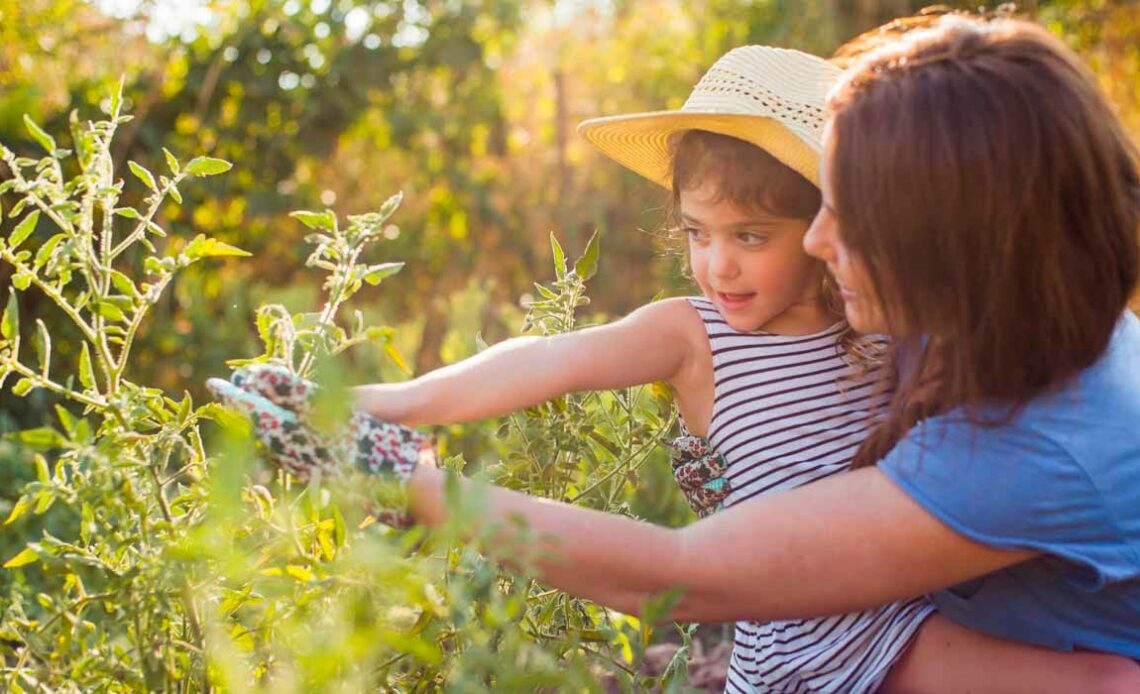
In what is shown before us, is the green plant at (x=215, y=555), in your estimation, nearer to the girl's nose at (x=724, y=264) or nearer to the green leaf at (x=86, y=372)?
the green leaf at (x=86, y=372)

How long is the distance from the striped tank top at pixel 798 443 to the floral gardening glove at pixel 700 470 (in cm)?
2

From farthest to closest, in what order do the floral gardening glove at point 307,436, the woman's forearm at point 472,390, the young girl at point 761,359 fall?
→ 1. the young girl at point 761,359
2. the woman's forearm at point 472,390
3. the floral gardening glove at point 307,436

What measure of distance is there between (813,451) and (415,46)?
416cm

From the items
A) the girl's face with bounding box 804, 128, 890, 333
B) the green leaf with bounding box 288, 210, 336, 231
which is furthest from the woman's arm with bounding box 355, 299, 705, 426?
the girl's face with bounding box 804, 128, 890, 333

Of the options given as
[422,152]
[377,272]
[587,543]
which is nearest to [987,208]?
[587,543]

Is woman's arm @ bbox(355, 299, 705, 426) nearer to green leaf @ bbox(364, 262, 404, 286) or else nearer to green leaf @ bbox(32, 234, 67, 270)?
green leaf @ bbox(364, 262, 404, 286)

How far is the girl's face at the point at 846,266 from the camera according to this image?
59.1 inches

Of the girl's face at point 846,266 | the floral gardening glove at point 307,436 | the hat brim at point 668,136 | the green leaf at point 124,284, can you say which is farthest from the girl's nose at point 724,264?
the green leaf at point 124,284

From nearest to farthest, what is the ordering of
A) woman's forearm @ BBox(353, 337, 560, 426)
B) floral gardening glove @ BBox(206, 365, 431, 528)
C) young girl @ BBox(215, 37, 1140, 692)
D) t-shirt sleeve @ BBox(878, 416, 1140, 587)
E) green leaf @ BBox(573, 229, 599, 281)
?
floral gardening glove @ BBox(206, 365, 431, 528) < t-shirt sleeve @ BBox(878, 416, 1140, 587) < woman's forearm @ BBox(353, 337, 560, 426) < young girl @ BBox(215, 37, 1140, 692) < green leaf @ BBox(573, 229, 599, 281)

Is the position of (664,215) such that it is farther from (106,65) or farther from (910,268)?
(106,65)

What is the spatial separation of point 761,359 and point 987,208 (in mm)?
494

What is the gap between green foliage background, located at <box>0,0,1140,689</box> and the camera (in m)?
3.07

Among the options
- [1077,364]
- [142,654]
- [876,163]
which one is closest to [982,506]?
[1077,364]

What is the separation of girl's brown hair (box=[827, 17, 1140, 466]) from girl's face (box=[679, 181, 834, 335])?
325 millimetres
